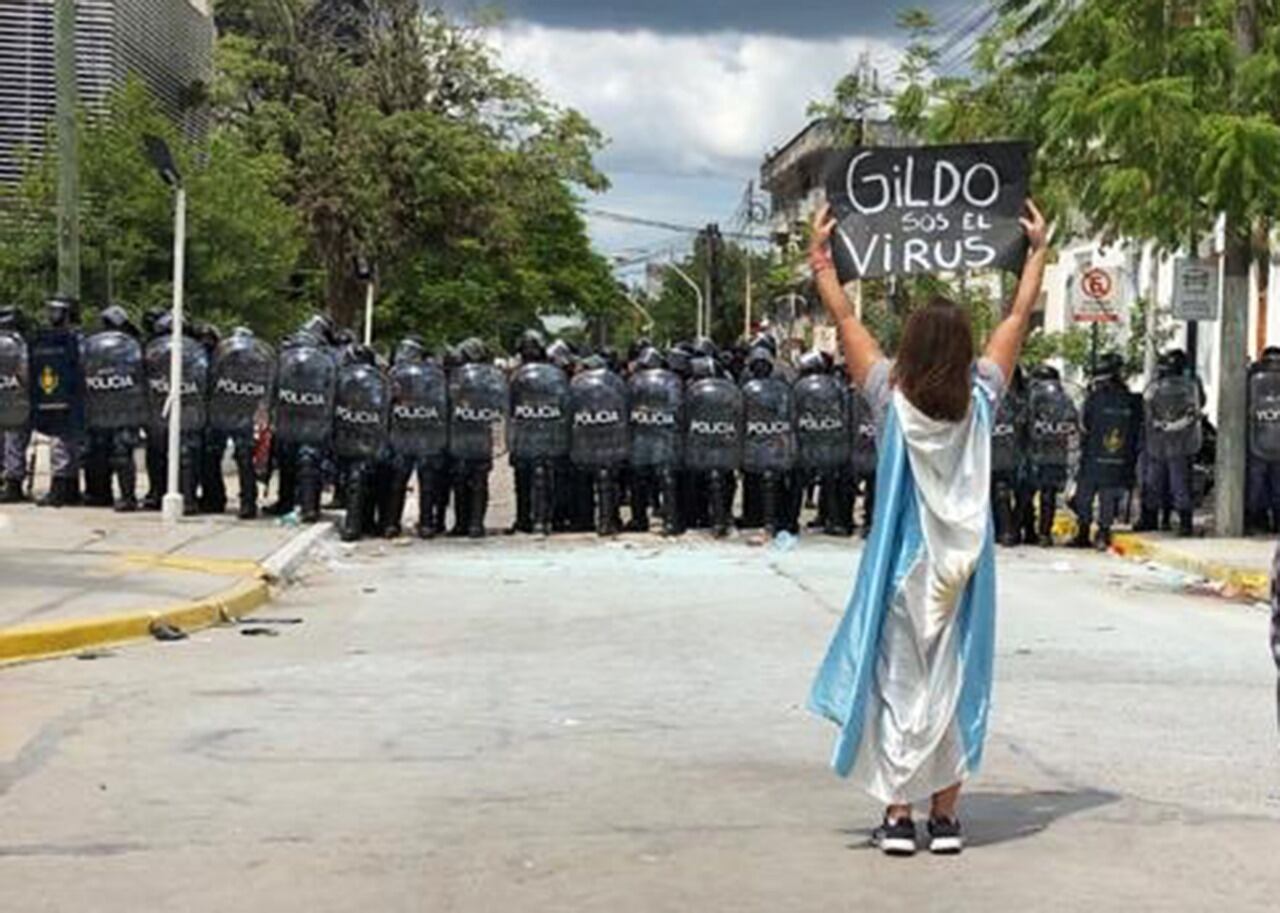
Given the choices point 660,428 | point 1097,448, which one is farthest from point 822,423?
point 1097,448

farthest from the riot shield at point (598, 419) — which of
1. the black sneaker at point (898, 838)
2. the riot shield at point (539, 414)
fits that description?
the black sneaker at point (898, 838)

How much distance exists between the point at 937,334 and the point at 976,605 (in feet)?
3.08

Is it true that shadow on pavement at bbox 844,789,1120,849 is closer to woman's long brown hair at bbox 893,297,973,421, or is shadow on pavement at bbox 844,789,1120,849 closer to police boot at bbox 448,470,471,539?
woman's long brown hair at bbox 893,297,973,421

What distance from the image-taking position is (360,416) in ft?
60.4

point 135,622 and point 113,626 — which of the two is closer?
point 113,626

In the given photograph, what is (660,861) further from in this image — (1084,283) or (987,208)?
(1084,283)

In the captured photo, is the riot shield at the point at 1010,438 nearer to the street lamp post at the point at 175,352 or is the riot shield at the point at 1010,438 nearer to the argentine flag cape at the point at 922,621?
the street lamp post at the point at 175,352

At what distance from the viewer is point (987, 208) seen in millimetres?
8203

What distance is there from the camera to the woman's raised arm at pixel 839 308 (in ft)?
22.1

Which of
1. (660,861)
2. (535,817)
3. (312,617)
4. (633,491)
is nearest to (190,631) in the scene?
(312,617)

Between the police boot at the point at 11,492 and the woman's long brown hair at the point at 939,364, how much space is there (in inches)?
592

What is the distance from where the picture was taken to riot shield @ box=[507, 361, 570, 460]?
18844 mm

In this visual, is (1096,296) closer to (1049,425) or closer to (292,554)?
(1049,425)

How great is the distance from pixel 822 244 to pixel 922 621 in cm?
159
